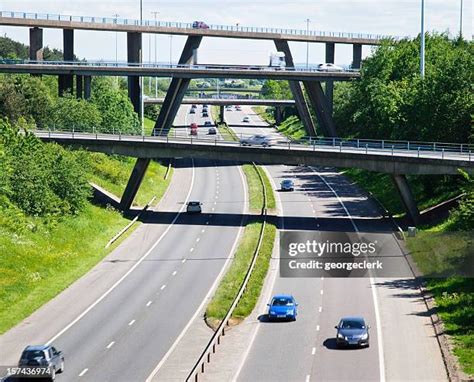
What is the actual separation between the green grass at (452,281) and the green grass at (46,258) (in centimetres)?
2351

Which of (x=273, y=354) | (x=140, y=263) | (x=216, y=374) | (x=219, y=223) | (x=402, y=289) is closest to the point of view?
(x=216, y=374)

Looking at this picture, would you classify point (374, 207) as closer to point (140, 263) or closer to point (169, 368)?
point (140, 263)

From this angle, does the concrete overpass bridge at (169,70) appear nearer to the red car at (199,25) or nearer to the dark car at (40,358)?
the red car at (199,25)

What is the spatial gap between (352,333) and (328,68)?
95535 mm

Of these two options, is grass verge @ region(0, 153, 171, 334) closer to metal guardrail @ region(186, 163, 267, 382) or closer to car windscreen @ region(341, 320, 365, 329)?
metal guardrail @ region(186, 163, 267, 382)

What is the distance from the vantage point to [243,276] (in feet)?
221

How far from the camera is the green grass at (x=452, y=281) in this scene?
2060 inches

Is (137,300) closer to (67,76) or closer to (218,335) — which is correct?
(218,335)

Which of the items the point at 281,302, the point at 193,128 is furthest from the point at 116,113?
the point at 281,302

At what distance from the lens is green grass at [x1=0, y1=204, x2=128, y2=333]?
6253 centimetres

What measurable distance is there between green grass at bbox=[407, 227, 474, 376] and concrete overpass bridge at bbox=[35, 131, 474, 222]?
5.60 metres

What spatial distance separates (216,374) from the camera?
4631 cm

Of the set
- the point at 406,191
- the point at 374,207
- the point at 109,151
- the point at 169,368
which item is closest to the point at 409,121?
the point at 374,207

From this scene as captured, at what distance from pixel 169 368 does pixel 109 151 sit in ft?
162
